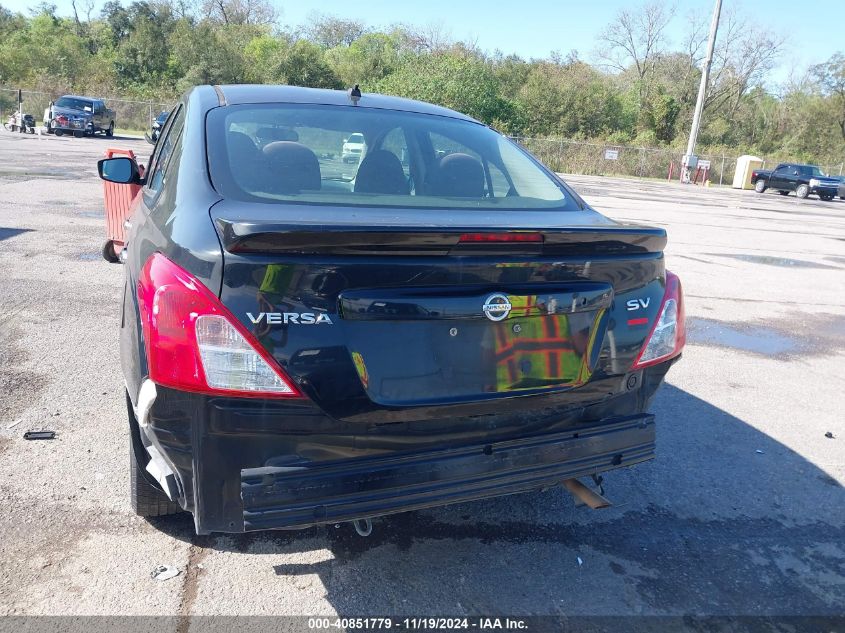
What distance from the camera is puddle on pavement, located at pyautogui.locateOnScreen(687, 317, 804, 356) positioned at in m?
6.23

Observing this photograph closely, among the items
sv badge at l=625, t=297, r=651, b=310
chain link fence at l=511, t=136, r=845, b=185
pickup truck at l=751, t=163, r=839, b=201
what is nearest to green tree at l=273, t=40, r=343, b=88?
chain link fence at l=511, t=136, r=845, b=185

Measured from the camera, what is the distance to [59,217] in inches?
389

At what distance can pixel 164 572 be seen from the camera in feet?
8.70

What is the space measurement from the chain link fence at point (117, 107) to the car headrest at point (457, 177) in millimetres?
41506

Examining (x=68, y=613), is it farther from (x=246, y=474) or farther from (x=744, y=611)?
(x=744, y=611)

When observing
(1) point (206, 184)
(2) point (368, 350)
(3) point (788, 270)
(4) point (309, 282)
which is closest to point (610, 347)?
(2) point (368, 350)

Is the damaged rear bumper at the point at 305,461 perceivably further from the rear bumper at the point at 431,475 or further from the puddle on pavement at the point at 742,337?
the puddle on pavement at the point at 742,337

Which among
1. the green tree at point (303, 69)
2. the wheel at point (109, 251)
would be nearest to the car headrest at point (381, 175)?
the wheel at point (109, 251)

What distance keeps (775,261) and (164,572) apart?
35.8 feet

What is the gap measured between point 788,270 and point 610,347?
9176 mm

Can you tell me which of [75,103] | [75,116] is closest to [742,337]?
[75,116]

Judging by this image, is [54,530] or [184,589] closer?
[184,589]

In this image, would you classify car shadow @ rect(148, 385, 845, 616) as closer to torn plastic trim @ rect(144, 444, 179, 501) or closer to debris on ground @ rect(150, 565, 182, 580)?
debris on ground @ rect(150, 565, 182, 580)

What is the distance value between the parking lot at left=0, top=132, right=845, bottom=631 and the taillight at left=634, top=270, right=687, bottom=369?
0.91 meters
